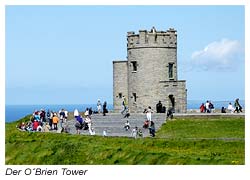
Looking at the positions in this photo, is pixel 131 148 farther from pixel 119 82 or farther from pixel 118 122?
pixel 119 82

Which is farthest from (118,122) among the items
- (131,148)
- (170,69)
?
(131,148)

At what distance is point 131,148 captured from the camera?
28.8 meters

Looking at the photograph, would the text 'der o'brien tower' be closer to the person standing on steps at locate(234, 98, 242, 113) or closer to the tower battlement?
the tower battlement

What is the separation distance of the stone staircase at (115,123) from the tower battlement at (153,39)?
6048 millimetres

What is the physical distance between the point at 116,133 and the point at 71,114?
10768 millimetres

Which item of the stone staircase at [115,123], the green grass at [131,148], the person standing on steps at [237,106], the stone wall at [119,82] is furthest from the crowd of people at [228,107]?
the stone wall at [119,82]

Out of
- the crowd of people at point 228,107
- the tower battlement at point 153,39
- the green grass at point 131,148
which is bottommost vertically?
the green grass at point 131,148

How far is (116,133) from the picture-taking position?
115 feet

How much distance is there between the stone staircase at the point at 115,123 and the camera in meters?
35.7

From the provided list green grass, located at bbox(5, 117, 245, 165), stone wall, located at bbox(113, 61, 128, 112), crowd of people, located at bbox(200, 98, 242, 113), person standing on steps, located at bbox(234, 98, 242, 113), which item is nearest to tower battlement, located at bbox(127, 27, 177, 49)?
stone wall, located at bbox(113, 61, 128, 112)

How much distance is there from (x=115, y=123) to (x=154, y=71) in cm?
862

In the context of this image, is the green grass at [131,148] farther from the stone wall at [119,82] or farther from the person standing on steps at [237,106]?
the stone wall at [119,82]

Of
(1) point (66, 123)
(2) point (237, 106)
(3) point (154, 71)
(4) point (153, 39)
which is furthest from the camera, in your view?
(4) point (153, 39)
